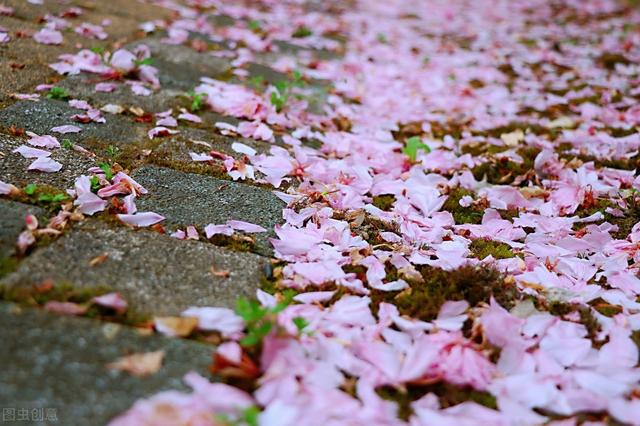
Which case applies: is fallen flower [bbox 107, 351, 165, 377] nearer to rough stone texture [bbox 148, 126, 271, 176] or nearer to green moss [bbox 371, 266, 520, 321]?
green moss [bbox 371, 266, 520, 321]

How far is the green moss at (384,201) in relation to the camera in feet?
7.37

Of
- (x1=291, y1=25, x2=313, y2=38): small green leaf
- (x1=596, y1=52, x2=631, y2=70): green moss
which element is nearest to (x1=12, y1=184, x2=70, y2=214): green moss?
(x1=291, y1=25, x2=313, y2=38): small green leaf

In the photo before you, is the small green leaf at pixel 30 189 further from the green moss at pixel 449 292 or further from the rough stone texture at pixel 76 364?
the green moss at pixel 449 292

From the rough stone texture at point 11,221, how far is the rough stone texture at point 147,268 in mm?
71

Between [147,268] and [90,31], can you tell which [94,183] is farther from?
[90,31]

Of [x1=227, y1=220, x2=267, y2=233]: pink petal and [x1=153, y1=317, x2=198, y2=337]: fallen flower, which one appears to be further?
[x1=227, y1=220, x2=267, y2=233]: pink petal

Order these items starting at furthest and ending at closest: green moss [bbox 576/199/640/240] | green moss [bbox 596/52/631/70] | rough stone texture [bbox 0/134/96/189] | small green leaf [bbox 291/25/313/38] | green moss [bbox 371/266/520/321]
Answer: small green leaf [bbox 291/25/313/38]
green moss [bbox 596/52/631/70]
green moss [bbox 576/199/640/240]
rough stone texture [bbox 0/134/96/189]
green moss [bbox 371/266/520/321]

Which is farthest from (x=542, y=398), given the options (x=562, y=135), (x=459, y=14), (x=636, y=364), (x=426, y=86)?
(x=459, y=14)

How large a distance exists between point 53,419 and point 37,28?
276 centimetres

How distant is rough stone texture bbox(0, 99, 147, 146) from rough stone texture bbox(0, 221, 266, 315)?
27.3 inches

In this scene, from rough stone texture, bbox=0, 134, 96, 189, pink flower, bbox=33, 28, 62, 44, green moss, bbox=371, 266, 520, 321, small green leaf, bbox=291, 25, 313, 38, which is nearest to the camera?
green moss, bbox=371, 266, 520, 321

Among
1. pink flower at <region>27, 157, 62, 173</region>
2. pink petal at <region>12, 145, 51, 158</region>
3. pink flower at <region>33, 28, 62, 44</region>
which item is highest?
pink flower at <region>33, 28, 62, 44</region>

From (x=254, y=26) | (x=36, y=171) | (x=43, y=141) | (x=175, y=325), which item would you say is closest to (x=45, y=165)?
(x=36, y=171)

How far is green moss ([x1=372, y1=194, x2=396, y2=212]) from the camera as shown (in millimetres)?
2246
